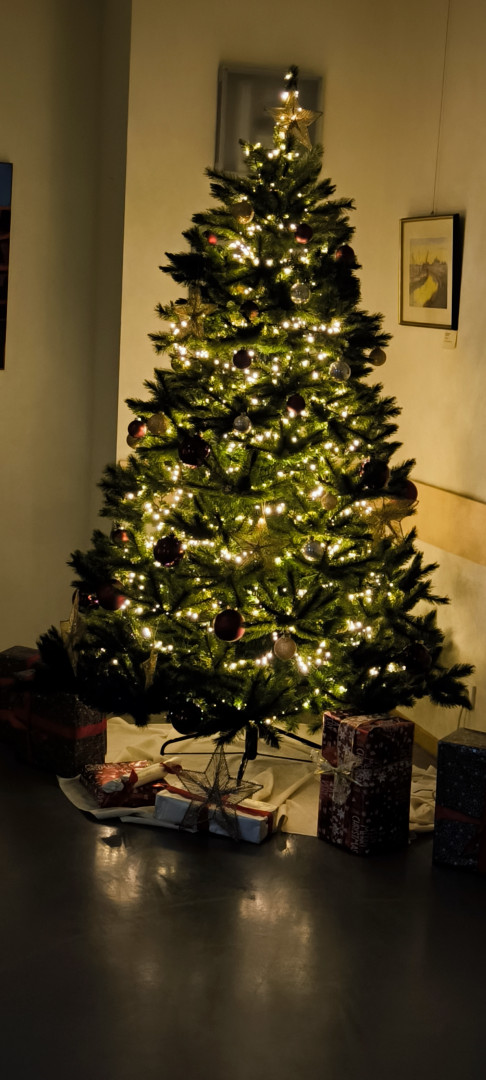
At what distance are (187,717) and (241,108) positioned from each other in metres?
2.80

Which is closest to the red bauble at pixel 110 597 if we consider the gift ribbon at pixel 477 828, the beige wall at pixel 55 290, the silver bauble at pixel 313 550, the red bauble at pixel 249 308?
the silver bauble at pixel 313 550

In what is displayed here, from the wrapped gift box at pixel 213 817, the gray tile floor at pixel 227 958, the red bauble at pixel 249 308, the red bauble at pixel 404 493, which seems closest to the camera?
the gray tile floor at pixel 227 958

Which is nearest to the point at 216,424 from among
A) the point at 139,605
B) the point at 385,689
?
the point at 139,605

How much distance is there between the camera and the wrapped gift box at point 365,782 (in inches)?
137

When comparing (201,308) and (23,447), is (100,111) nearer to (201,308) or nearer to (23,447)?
(23,447)

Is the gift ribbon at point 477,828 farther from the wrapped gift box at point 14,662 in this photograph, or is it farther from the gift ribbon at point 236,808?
the wrapped gift box at point 14,662

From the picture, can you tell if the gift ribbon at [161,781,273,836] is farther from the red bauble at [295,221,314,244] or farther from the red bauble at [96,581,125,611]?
the red bauble at [295,221,314,244]

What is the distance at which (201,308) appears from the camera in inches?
149

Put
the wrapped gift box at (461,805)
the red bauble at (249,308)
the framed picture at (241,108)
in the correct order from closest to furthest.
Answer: the wrapped gift box at (461,805) < the red bauble at (249,308) < the framed picture at (241,108)

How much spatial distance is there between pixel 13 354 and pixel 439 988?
3583 millimetres

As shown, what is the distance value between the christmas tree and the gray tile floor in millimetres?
503

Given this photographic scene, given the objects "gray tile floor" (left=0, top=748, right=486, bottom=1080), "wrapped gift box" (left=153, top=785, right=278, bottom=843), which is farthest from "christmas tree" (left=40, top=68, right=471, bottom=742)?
"gray tile floor" (left=0, top=748, right=486, bottom=1080)

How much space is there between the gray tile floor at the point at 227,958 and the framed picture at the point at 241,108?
9.71 ft

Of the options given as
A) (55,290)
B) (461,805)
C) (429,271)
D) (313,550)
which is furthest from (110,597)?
(55,290)
